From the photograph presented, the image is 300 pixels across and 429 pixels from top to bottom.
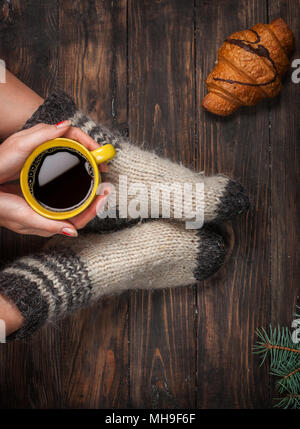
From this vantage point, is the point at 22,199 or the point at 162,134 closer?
the point at 22,199

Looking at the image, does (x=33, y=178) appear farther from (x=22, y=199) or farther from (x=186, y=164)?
(x=186, y=164)

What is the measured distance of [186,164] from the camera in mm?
823

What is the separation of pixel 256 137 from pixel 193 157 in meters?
0.15

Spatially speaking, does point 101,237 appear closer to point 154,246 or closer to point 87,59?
point 154,246

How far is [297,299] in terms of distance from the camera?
83 cm

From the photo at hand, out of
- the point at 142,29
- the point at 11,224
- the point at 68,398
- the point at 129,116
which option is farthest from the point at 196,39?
the point at 68,398

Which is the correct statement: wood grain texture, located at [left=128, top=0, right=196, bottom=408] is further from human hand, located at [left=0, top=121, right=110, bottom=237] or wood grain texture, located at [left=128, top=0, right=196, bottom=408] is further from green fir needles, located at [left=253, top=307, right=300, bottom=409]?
human hand, located at [left=0, top=121, right=110, bottom=237]

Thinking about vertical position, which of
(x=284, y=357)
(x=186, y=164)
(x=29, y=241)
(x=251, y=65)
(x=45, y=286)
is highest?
(x=251, y=65)

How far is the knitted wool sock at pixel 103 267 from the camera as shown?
665 mm

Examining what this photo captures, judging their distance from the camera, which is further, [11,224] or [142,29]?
[142,29]

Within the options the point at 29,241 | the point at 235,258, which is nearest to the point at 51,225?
the point at 29,241

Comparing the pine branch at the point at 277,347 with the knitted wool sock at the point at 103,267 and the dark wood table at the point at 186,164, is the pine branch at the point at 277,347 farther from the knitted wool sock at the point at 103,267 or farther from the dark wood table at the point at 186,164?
the knitted wool sock at the point at 103,267

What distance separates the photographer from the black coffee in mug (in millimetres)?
543

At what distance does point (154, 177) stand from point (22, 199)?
0.86 feet
